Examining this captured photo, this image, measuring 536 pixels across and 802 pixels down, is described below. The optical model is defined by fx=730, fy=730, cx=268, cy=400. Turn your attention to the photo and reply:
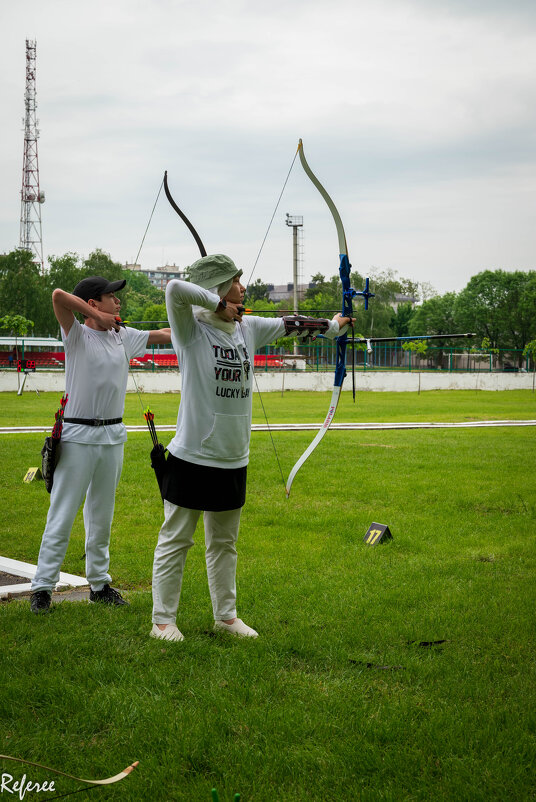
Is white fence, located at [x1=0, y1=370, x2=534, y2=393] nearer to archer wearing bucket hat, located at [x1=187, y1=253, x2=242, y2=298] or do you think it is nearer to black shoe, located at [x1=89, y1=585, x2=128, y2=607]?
black shoe, located at [x1=89, y1=585, x2=128, y2=607]

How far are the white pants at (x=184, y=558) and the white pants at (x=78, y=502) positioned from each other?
0.70 m

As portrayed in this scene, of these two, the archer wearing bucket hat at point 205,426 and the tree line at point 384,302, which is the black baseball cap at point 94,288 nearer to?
the archer wearing bucket hat at point 205,426

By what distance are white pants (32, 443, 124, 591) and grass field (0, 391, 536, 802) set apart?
0.24m

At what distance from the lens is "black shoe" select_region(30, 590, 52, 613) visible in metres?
4.09

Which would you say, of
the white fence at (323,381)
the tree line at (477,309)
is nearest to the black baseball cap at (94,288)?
the white fence at (323,381)

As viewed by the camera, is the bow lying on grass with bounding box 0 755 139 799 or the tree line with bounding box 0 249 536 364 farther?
the tree line with bounding box 0 249 536 364

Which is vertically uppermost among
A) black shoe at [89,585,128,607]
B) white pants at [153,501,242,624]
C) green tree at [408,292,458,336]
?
green tree at [408,292,458,336]

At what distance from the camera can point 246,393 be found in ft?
12.2

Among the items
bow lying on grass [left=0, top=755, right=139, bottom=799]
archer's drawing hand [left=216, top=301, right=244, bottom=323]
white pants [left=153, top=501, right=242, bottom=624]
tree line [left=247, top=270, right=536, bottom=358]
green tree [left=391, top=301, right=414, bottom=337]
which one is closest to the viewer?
bow lying on grass [left=0, top=755, right=139, bottom=799]

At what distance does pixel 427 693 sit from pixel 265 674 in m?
0.73

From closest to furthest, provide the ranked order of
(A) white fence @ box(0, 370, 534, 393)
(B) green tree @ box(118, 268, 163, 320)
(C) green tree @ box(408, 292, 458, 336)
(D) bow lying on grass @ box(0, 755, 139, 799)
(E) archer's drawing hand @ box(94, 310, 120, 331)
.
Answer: (D) bow lying on grass @ box(0, 755, 139, 799) < (E) archer's drawing hand @ box(94, 310, 120, 331) < (A) white fence @ box(0, 370, 534, 393) < (C) green tree @ box(408, 292, 458, 336) < (B) green tree @ box(118, 268, 163, 320)

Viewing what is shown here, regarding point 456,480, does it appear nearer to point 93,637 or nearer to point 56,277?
point 93,637

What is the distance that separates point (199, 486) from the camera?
3611 mm

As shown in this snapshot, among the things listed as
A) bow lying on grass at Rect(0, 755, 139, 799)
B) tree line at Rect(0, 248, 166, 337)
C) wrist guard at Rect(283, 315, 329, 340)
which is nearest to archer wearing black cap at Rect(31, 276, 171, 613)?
wrist guard at Rect(283, 315, 329, 340)
